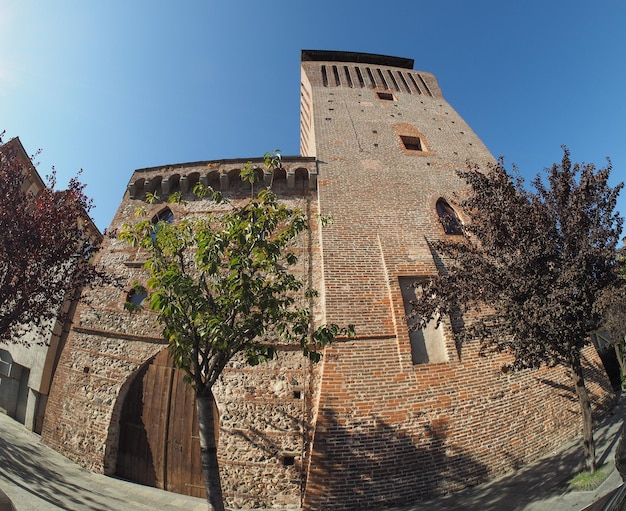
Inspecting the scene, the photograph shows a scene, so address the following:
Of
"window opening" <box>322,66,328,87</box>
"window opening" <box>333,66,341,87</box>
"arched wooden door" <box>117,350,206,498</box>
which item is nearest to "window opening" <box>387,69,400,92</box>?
"window opening" <box>333,66,341,87</box>

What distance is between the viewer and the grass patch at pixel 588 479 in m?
4.57

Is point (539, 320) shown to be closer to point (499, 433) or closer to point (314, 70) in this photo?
point (499, 433)

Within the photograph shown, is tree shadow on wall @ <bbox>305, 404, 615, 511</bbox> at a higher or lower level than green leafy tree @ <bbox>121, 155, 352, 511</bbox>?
lower

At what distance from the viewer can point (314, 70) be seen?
52.3 ft

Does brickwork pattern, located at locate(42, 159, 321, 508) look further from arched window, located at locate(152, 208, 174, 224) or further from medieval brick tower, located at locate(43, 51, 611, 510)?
arched window, located at locate(152, 208, 174, 224)

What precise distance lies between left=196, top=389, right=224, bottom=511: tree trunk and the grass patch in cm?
567

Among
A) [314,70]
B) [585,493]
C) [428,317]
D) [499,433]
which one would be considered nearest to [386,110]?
[314,70]

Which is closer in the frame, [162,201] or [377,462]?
[377,462]

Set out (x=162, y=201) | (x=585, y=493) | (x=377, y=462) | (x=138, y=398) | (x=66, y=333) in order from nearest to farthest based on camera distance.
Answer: (x=585, y=493) → (x=377, y=462) → (x=138, y=398) → (x=66, y=333) → (x=162, y=201)

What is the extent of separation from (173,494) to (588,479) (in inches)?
310

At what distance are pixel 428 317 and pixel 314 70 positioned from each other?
15628 mm

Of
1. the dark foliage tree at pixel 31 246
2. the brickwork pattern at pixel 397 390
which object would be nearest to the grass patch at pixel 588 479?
the brickwork pattern at pixel 397 390

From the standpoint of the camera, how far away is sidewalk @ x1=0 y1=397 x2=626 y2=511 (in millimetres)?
4664

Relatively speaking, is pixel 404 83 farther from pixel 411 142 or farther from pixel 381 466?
pixel 381 466
